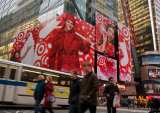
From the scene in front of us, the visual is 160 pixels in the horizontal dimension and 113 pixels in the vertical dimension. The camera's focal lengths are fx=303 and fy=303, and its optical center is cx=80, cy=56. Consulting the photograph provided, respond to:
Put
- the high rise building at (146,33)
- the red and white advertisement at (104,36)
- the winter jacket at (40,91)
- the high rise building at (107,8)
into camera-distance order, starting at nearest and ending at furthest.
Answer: the winter jacket at (40,91) → the red and white advertisement at (104,36) → the high rise building at (107,8) → the high rise building at (146,33)

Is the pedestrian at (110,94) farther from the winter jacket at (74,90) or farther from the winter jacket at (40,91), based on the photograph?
the winter jacket at (74,90)

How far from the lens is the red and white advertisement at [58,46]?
5041 cm

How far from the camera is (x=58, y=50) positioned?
168 ft

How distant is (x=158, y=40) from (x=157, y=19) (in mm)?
10462

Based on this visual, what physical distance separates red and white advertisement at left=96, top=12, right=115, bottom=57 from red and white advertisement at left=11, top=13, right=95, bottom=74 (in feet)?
15.6

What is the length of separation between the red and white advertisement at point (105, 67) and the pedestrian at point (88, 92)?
169 ft

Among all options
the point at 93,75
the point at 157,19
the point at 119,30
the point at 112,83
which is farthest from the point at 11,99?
the point at 157,19

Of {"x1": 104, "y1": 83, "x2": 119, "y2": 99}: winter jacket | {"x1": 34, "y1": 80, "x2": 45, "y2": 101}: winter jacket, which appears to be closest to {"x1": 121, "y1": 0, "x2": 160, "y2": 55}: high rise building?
{"x1": 104, "y1": 83, "x2": 119, "y2": 99}: winter jacket

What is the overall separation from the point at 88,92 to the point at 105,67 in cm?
5574

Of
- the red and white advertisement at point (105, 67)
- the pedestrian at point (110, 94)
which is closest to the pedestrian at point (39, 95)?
the pedestrian at point (110, 94)

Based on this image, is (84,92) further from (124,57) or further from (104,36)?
(124,57)

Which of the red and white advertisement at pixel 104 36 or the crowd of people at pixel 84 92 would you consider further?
the red and white advertisement at pixel 104 36

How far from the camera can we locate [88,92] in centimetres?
710

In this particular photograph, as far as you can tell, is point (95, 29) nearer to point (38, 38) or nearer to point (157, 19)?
point (38, 38)
